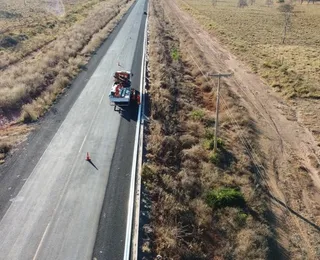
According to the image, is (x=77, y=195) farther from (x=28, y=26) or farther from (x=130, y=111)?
(x=28, y=26)

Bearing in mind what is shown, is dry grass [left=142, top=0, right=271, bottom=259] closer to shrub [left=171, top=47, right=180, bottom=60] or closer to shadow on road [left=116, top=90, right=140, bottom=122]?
shadow on road [left=116, top=90, right=140, bottom=122]

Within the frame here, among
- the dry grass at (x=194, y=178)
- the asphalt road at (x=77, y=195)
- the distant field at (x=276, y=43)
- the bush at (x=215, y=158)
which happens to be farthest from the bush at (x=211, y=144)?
the distant field at (x=276, y=43)

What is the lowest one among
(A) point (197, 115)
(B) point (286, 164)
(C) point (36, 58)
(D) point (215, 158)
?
(B) point (286, 164)

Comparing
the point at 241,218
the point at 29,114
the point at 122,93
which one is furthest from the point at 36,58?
the point at 241,218

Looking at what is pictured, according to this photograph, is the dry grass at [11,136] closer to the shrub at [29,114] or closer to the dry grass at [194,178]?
the shrub at [29,114]

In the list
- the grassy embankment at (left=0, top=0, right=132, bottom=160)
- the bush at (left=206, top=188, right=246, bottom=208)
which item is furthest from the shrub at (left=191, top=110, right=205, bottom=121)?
the grassy embankment at (left=0, top=0, right=132, bottom=160)
